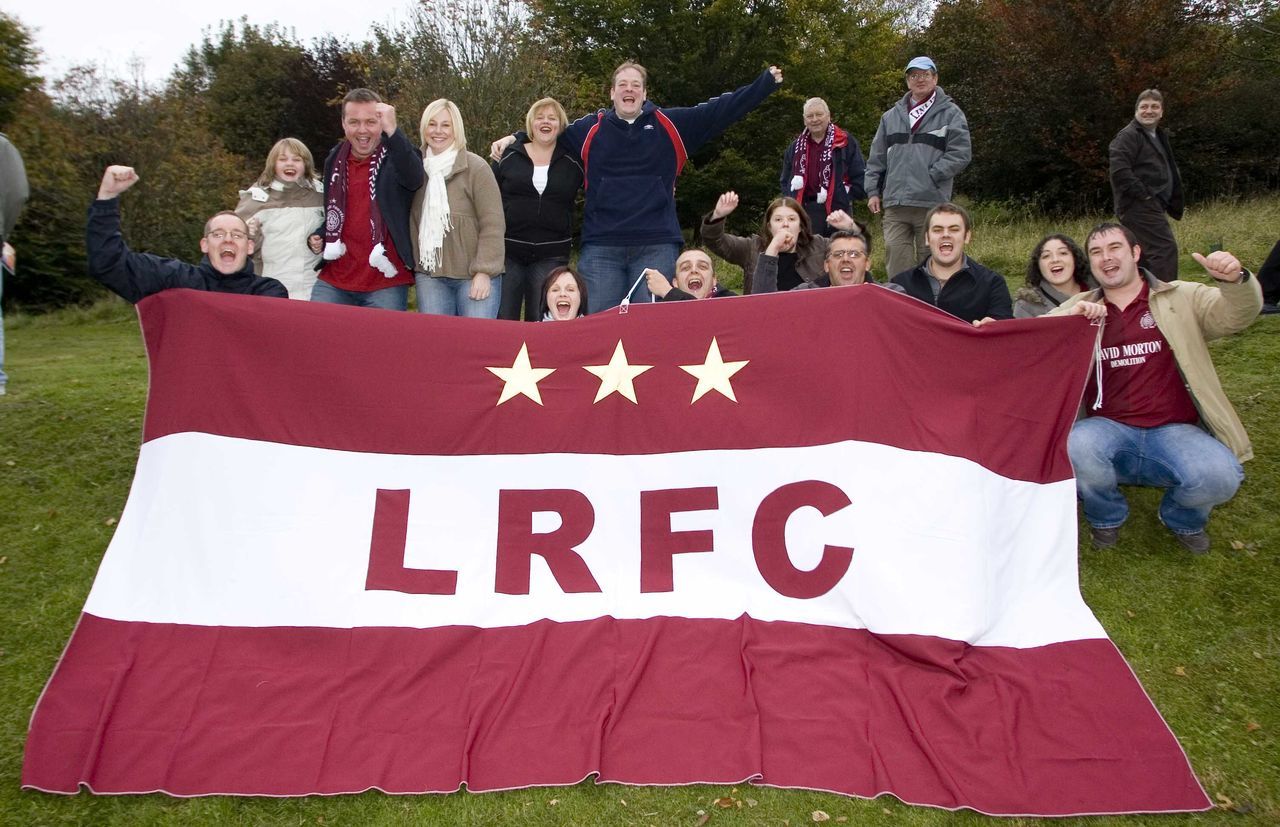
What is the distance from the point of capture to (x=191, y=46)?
35.2 metres

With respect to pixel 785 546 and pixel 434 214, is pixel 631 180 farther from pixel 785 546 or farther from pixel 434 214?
pixel 785 546

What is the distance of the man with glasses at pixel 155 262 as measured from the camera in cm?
493

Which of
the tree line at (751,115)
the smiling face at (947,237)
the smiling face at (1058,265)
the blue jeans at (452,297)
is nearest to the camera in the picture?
the smiling face at (1058,265)

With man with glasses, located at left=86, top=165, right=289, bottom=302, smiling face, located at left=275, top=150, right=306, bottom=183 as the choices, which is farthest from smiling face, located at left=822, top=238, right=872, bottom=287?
smiling face, located at left=275, top=150, right=306, bottom=183

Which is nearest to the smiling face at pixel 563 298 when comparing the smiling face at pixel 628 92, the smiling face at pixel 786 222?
the smiling face at pixel 628 92

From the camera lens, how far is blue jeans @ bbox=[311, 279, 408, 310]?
19.3ft

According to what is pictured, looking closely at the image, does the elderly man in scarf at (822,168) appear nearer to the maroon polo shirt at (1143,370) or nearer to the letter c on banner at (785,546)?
the maroon polo shirt at (1143,370)

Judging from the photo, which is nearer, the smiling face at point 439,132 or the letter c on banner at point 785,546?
the letter c on banner at point 785,546

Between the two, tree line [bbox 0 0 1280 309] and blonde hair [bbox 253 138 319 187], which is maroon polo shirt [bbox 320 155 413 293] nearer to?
blonde hair [bbox 253 138 319 187]

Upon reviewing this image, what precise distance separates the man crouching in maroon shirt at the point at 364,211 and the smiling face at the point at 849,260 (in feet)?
8.37

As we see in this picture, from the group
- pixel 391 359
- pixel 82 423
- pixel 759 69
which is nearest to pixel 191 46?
pixel 759 69

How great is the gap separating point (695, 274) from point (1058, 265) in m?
2.05

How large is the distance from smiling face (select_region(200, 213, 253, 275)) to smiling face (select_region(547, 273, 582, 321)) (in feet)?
5.61

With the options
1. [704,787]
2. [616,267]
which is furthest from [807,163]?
[704,787]
